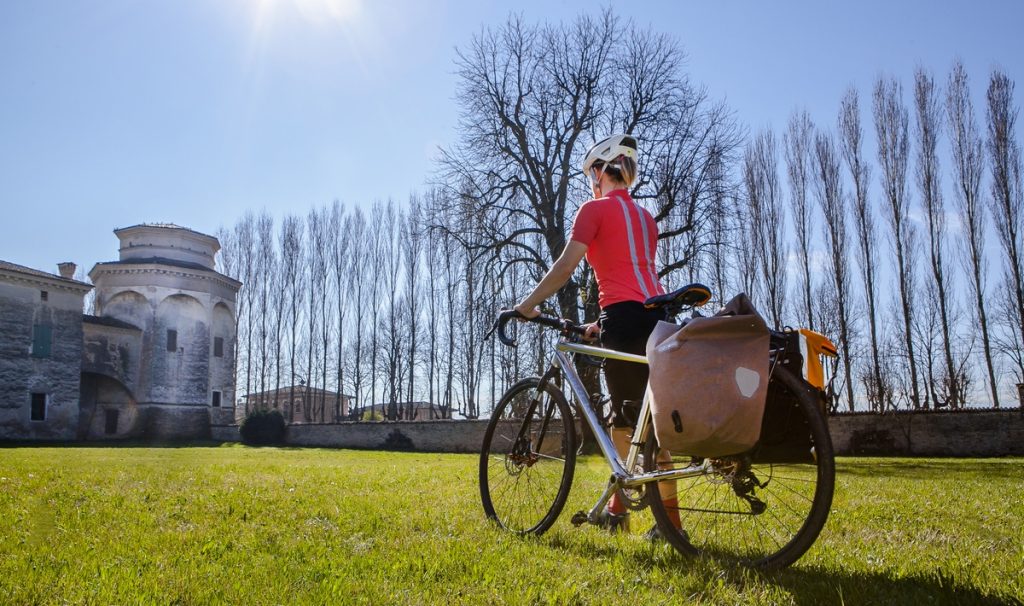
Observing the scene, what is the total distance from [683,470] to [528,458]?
116cm

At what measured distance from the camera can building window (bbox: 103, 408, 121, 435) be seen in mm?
38053

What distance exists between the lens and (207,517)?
4.05 meters

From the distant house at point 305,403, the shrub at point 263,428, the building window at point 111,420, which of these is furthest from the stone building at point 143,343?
the shrub at point 263,428

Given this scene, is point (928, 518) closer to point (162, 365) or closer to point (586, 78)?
point (586, 78)

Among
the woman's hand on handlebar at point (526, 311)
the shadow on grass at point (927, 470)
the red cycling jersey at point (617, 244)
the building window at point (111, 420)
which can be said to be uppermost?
the red cycling jersey at point (617, 244)

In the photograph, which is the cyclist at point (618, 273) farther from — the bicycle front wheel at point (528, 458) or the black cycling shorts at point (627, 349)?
the bicycle front wheel at point (528, 458)

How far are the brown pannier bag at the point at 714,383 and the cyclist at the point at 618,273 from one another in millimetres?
680

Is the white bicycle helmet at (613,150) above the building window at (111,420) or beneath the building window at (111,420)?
above

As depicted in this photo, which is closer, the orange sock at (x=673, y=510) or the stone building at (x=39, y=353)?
the orange sock at (x=673, y=510)

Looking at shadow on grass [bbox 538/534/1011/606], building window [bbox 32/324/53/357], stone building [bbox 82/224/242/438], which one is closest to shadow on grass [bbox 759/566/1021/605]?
shadow on grass [bbox 538/534/1011/606]

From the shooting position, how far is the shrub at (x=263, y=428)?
33156 mm

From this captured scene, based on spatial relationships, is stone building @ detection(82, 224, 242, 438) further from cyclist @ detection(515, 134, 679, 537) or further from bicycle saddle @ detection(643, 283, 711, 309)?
bicycle saddle @ detection(643, 283, 711, 309)

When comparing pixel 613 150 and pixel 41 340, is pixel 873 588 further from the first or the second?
pixel 41 340

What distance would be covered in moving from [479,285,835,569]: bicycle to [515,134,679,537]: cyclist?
134 millimetres
